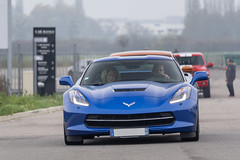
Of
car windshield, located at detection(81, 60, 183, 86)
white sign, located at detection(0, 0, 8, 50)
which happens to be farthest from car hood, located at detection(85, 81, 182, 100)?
white sign, located at detection(0, 0, 8, 50)

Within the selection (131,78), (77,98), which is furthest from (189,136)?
(77,98)

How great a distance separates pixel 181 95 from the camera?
10141 millimetres

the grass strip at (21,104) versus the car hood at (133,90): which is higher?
the car hood at (133,90)

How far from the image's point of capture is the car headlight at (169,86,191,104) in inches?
395

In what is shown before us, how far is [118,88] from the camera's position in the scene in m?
10.3

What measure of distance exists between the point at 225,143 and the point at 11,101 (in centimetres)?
1238

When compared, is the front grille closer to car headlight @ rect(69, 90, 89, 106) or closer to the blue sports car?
the blue sports car

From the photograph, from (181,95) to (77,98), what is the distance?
60.5 inches

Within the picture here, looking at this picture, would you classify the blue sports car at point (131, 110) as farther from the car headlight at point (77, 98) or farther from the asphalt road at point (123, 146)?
the asphalt road at point (123, 146)

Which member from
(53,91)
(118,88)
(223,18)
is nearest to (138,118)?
(118,88)

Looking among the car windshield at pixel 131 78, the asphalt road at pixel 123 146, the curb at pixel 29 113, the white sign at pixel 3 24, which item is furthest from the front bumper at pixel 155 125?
the white sign at pixel 3 24

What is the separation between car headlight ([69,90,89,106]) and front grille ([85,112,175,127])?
0.86ft

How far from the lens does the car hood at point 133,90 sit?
1005 centimetres

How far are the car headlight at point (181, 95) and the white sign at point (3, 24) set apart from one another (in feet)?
57.2
